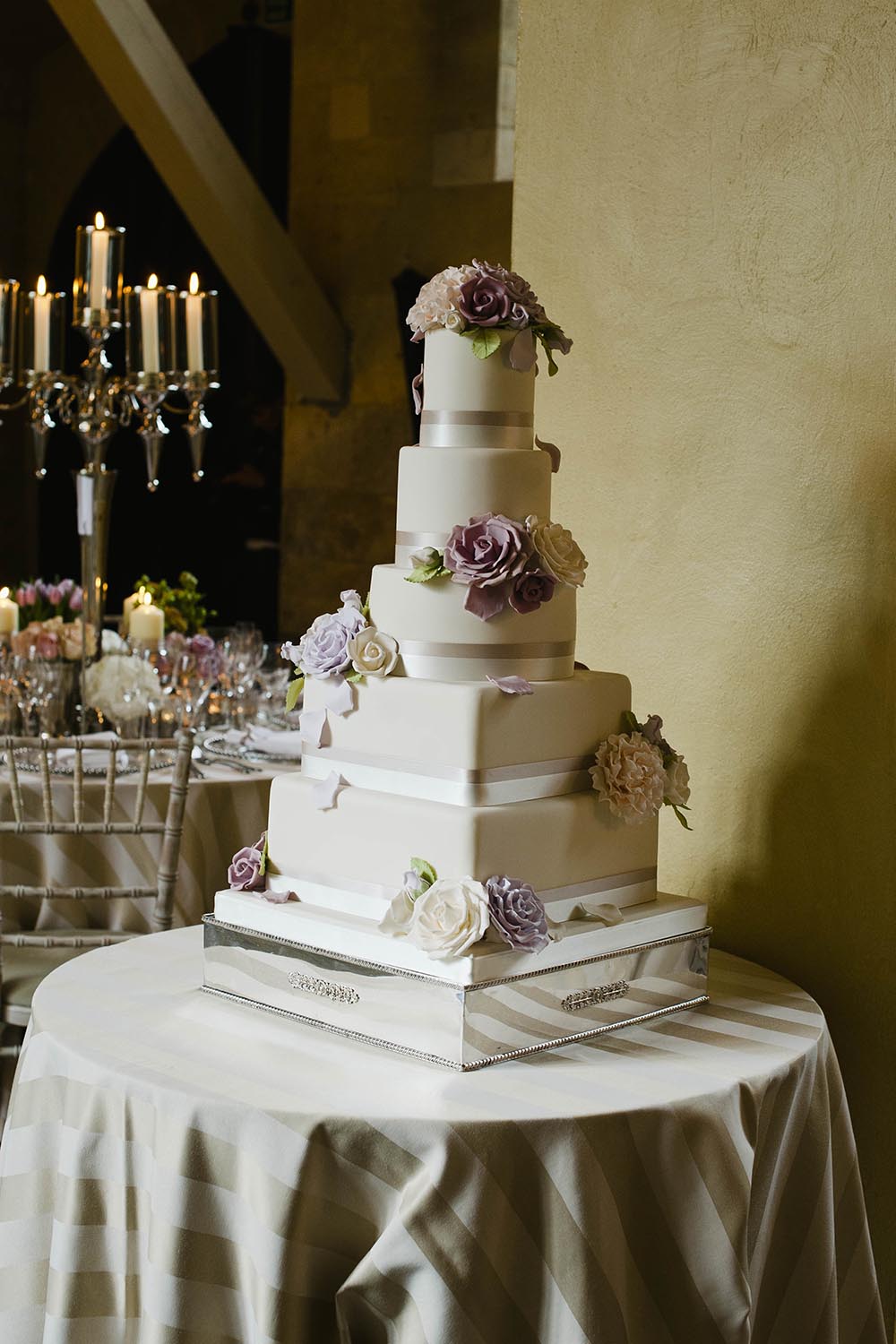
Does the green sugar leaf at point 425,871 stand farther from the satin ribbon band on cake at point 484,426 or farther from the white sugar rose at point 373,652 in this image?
the satin ribbon band on cake at point 484,426

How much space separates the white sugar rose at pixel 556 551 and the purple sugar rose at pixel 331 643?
9.5 inches

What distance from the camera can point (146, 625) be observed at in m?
4.08

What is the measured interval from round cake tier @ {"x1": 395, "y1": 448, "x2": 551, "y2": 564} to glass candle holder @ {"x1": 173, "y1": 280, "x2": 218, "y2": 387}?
2.28m

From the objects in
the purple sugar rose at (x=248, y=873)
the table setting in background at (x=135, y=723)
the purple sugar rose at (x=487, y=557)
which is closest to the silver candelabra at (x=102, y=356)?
the table setting in background at (x=135, y=723)

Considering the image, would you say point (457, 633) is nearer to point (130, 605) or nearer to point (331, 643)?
point (331, 643)

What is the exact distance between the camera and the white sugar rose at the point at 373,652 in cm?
185

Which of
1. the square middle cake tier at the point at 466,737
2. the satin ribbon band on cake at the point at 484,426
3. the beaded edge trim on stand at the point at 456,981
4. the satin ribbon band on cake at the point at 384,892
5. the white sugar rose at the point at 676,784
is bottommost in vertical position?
the beaded edge trim on stand at the point at 456,981

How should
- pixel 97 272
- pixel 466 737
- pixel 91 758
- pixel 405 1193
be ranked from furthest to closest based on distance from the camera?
pixel 97 272 → pixel 91 758 → pixel 466 737 → pixel 405 1193

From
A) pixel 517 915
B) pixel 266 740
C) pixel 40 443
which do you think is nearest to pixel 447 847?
pixel 517 915

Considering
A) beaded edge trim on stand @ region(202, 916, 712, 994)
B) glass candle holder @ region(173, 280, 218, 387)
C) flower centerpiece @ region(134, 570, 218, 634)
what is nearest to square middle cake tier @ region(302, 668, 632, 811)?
beaded edge trim on stand @ region(202, 916, 712, 994)

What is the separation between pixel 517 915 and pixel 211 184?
5.88 meters

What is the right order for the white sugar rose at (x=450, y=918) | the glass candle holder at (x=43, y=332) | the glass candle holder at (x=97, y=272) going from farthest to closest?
the glass candle holder at (x=43, y=332) → the glass candle holder at (x=97, y=272) → the white sugar rose at (x=450, y=918)

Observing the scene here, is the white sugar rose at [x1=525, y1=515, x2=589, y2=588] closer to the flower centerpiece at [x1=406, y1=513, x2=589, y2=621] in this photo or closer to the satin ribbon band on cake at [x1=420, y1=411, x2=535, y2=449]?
the flower centerpiece at [x1=406, y1=513, x2=589, y2=621]

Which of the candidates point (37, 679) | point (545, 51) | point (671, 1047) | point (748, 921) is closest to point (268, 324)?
point (37, 679)
